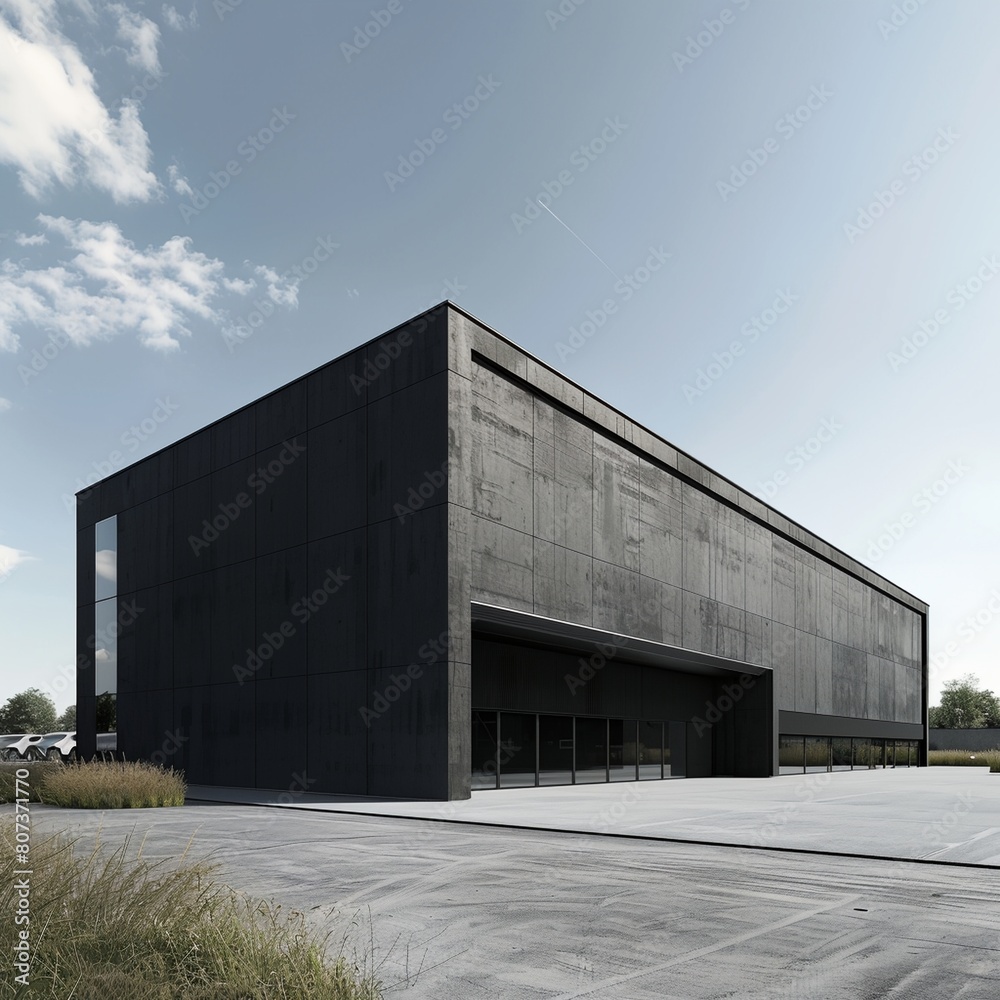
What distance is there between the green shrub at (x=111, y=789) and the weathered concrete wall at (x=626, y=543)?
8549 mm

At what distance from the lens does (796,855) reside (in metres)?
12.9

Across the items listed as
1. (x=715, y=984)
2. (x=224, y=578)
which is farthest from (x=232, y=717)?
(x=715, y=984)

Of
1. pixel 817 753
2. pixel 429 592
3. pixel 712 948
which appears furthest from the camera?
pixel 817 753

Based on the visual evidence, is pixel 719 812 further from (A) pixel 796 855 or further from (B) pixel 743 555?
(B) pixel 743 555

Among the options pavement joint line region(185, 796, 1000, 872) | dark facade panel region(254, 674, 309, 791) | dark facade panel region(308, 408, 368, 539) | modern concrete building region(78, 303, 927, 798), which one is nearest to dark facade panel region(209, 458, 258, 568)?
modern concrete building region(78, 303, 927, 798)

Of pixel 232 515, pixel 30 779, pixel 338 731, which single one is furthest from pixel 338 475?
pixel 30 779

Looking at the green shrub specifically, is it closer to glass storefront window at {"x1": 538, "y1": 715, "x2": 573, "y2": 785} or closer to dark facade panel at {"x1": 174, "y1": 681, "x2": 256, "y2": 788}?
dark facade panel at {"x1": 174, "y1": 681, "x2": 256, "y2": 788}

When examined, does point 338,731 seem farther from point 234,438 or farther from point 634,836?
point 634,836

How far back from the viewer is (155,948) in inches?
237

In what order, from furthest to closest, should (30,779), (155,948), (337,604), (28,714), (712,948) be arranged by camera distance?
1. (28,714)
2. (337,604)
3. (30,779)
4. (712,948)
5. (155,948)

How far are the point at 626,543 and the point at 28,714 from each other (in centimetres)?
11602

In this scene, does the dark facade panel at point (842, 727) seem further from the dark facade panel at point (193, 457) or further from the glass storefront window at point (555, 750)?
the dark facade panel at point (193, 457)

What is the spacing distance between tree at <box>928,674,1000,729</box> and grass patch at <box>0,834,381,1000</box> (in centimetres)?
14469

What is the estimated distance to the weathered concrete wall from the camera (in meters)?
25.1
